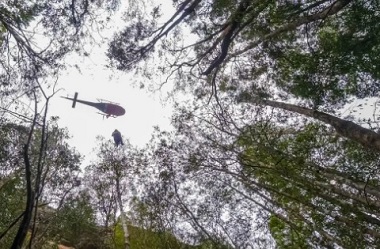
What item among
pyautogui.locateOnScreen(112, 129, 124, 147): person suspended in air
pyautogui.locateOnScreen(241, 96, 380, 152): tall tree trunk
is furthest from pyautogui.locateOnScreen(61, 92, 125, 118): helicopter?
pyautogui.locateOnScreen(241, 96, 380, 152): tall tree trunk

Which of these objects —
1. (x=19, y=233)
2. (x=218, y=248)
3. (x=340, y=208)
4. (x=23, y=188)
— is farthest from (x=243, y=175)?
(x=19, y=233)

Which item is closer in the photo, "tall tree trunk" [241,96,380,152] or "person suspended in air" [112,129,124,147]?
"tall tree trunk" [241,96,380,152]

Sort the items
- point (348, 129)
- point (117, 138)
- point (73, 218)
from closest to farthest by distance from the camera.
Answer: point (348, 129)
point (73, 218)
point (117, 138)

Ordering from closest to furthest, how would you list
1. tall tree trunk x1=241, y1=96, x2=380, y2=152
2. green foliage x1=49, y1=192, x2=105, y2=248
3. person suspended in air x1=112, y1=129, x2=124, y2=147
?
tall tree trunk x1=241, y1=96, x2=380, y2=152, green foliage x1=49, y1=192, x2=105, y2=248, person suspended in air x1=112, y1=129, x2=124, y2=147

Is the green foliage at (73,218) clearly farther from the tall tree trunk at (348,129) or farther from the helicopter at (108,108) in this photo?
the tall tree trunk at (348,129)

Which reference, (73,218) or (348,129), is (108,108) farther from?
(348,129)

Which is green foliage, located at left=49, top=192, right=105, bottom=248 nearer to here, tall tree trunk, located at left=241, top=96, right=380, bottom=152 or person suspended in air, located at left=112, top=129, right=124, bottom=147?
person suspended in air, located at left=112, top=129, right=124, bottom=147

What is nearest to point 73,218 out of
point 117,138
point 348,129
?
point 117,138

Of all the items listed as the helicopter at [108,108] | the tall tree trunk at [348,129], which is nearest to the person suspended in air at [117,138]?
the helicopter at [108,108]

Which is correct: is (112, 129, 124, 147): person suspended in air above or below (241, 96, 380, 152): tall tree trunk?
above

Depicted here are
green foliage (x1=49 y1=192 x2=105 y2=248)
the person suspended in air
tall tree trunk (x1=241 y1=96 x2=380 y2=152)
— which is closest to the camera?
tall tree trunk (x1=241 y1=96 x2=380 y2=152)

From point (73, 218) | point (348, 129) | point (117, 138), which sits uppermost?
point (117, 138)

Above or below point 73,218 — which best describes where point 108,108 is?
above

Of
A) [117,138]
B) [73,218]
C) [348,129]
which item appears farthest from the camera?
[117,138]
